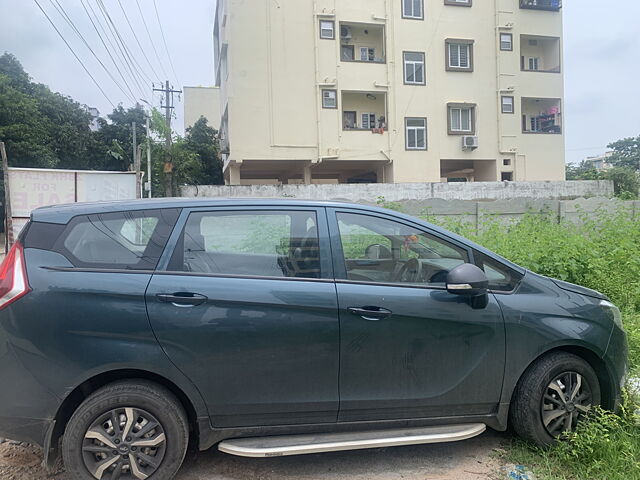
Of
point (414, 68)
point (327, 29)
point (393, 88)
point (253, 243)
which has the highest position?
point (327, 29)

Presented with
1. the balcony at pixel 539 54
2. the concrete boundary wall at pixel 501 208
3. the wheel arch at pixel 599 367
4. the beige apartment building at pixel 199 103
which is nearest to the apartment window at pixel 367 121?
the balcony at pixel 539 54

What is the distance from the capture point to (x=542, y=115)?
25469 mm

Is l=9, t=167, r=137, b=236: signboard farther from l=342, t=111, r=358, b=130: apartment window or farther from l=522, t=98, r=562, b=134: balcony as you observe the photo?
l=522, t=98, r=562, b=134: balcony

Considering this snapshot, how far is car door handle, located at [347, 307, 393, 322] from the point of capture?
2553 mm

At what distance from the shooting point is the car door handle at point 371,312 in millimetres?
2553

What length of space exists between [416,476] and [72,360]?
2.05 meters

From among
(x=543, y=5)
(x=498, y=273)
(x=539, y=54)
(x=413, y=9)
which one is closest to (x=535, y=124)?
(x=539, y=54)

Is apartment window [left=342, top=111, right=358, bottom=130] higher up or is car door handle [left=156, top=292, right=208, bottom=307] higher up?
apartment window [left=342, top=111, right=358, bottom=130]

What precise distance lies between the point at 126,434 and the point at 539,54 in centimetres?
2994

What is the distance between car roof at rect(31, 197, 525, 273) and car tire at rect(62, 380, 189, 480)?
3.25ft

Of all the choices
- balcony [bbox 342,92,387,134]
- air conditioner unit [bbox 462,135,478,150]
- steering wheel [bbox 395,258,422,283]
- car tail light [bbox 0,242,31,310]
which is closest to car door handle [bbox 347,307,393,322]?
steering wheel [bbox 395,258,422,283]

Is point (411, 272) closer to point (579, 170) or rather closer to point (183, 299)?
point (183, 299)

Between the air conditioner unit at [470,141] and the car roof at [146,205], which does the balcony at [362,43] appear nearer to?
the air conditioner unit at [470,141]

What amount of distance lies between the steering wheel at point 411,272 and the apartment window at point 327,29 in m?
21.0
